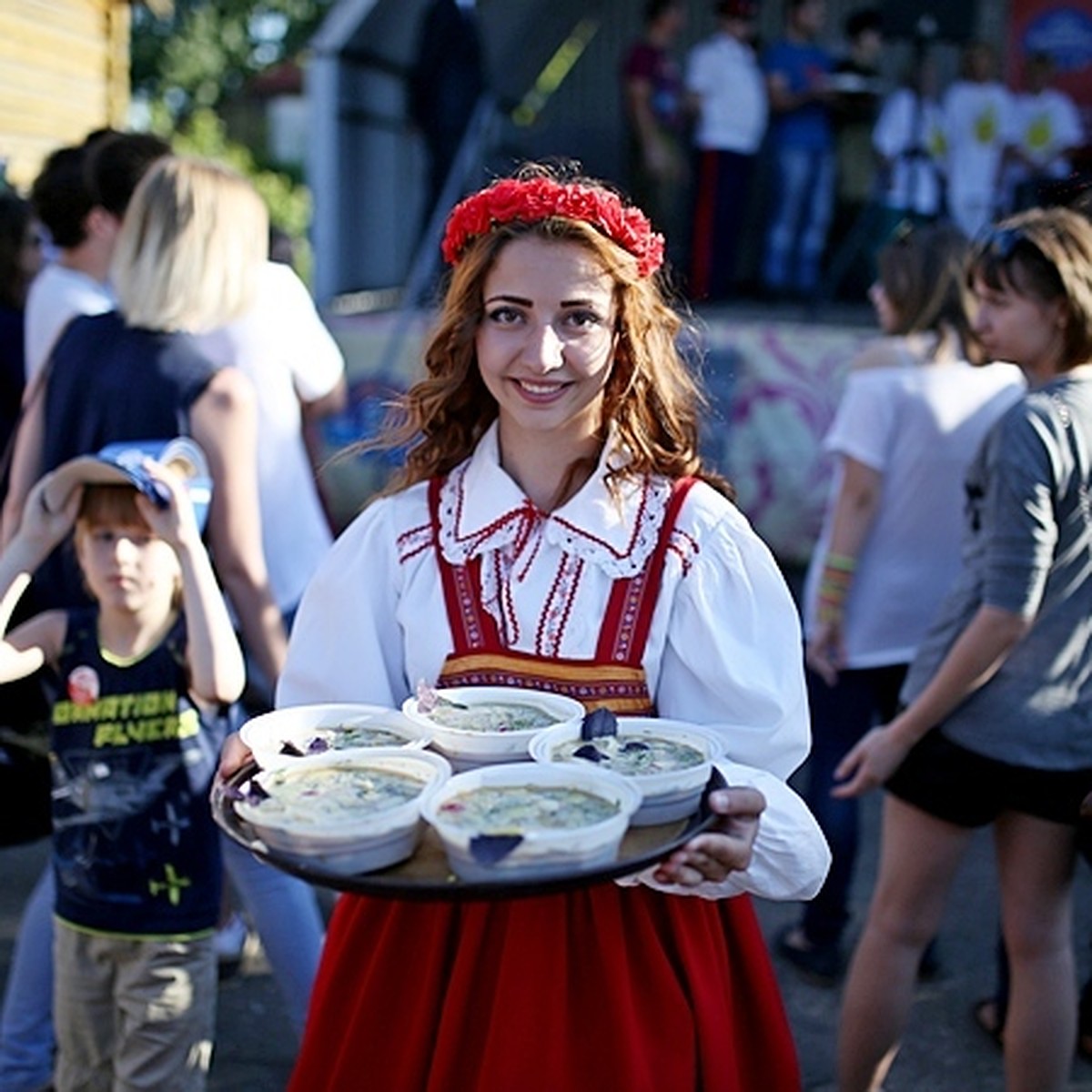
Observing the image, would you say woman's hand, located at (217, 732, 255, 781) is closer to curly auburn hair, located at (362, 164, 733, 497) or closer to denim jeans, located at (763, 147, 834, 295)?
curly auburn hair, located at (362, 164, 733, 497)

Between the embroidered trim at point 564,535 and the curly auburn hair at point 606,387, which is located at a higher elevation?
the curly auburn hair at point 606,387

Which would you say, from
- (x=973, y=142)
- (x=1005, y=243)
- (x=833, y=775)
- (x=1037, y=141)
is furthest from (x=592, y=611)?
(x=1037, y=141)

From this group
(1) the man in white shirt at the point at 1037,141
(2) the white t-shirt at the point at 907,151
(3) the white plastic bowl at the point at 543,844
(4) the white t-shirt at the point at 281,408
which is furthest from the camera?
(1) the man in white shirt at the point at 1037,141

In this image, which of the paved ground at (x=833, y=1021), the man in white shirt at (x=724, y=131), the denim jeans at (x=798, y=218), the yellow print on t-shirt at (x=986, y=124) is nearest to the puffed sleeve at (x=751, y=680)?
the paved ground at (x=833, y=1021)

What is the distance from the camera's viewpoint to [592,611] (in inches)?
76.8

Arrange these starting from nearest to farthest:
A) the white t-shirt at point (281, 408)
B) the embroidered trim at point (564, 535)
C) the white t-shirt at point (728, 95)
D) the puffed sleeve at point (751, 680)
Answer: the puffed sleeve at point (751, 680)
the embroidered trim at point (564, 535)
the white t-shirt at point (281, 408)
the white t-shirt at point (728, 95)

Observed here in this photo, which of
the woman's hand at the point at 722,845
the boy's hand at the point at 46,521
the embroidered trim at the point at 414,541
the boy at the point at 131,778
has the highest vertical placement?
the embroidered trim at the point at 414,541

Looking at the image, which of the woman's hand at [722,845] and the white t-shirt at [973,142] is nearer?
the woman's hand at [722,845]

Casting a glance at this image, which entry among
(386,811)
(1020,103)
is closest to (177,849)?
(386,811)

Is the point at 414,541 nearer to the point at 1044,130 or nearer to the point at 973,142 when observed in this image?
the point at 973,142

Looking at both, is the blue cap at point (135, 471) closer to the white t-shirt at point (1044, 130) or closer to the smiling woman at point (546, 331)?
the smiling woman at point (546, 331)

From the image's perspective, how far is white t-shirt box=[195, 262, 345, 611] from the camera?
319 centimetres

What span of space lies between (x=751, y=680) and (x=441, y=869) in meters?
0.54

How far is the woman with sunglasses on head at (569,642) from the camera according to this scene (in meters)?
1.82
